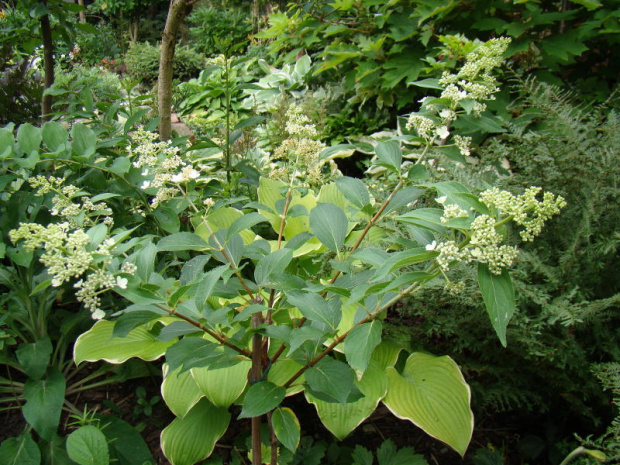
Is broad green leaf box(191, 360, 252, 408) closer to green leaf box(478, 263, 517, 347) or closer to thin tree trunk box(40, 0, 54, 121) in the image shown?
green leaf box(478, 263, 517, 347)

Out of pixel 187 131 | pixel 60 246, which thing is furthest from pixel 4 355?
pixel 187 131

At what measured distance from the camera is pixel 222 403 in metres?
1.48

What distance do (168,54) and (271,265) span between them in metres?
1.49

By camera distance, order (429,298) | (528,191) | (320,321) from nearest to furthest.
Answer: (528,191) < (320,321) < (429,298)

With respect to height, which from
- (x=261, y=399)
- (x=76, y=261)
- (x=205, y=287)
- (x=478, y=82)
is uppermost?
(x=478, y=82)

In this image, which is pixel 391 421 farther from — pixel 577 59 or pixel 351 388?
pixel 577 59

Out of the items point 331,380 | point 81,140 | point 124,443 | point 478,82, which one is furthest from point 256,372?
point 81,140

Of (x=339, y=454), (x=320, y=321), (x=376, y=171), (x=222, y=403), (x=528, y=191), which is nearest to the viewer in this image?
(x=528, y=191)

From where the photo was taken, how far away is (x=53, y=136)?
1737 millimetres

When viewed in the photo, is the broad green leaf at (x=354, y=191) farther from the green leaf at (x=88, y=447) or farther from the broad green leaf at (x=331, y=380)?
the green leaf at (x=88, y=447)

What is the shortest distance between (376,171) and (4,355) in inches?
96.4

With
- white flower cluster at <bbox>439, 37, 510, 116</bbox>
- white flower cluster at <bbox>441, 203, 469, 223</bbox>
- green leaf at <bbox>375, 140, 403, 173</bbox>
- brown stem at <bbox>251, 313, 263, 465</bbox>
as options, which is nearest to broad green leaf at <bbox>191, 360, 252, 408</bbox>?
brown stem at <bbox>251, 313, 263, 465</bbox>

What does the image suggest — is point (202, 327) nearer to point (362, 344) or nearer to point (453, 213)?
point (362, 344)

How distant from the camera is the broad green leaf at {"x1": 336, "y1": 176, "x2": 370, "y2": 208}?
133 cm
